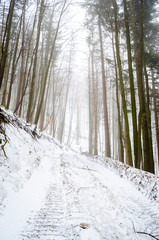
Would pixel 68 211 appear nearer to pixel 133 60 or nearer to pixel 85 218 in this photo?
pixel 85 218

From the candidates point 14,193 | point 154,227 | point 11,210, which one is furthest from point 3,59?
point 154,227

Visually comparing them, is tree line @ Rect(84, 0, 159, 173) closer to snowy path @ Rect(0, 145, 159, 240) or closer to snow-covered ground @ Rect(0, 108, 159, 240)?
snow-covered ground @ Rect(0, 108, 159, 240)

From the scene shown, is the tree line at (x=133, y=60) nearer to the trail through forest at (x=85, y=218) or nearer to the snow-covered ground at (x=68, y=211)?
the snow-covered ground at (x=68, y=211)

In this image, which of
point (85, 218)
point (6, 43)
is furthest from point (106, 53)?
point (85, 218)

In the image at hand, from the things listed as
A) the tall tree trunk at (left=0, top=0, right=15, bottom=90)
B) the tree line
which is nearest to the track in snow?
the tree line

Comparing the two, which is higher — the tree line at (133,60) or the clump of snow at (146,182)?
the tree line at (133,60)

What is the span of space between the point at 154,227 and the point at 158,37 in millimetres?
11153

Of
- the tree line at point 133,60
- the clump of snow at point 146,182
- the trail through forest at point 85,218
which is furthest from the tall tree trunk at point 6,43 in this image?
the clump of snow at point 146,182

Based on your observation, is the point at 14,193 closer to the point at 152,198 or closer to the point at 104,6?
the point at 152,198

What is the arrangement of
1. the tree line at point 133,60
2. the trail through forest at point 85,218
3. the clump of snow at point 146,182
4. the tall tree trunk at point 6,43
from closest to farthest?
the trail through forest at point 85,218 → the clump of snow at point 146,182 → the tall tree trunk at point 6,43 → the tree line at point 133,60

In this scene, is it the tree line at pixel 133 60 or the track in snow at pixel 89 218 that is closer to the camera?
the track in snow at pixel 89 218

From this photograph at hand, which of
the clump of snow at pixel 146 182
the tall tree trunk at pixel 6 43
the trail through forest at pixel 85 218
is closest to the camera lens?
the trail through forest at pixel 85 218

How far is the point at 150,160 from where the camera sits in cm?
464

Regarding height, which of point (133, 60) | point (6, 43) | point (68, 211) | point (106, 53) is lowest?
point (68, 211)
